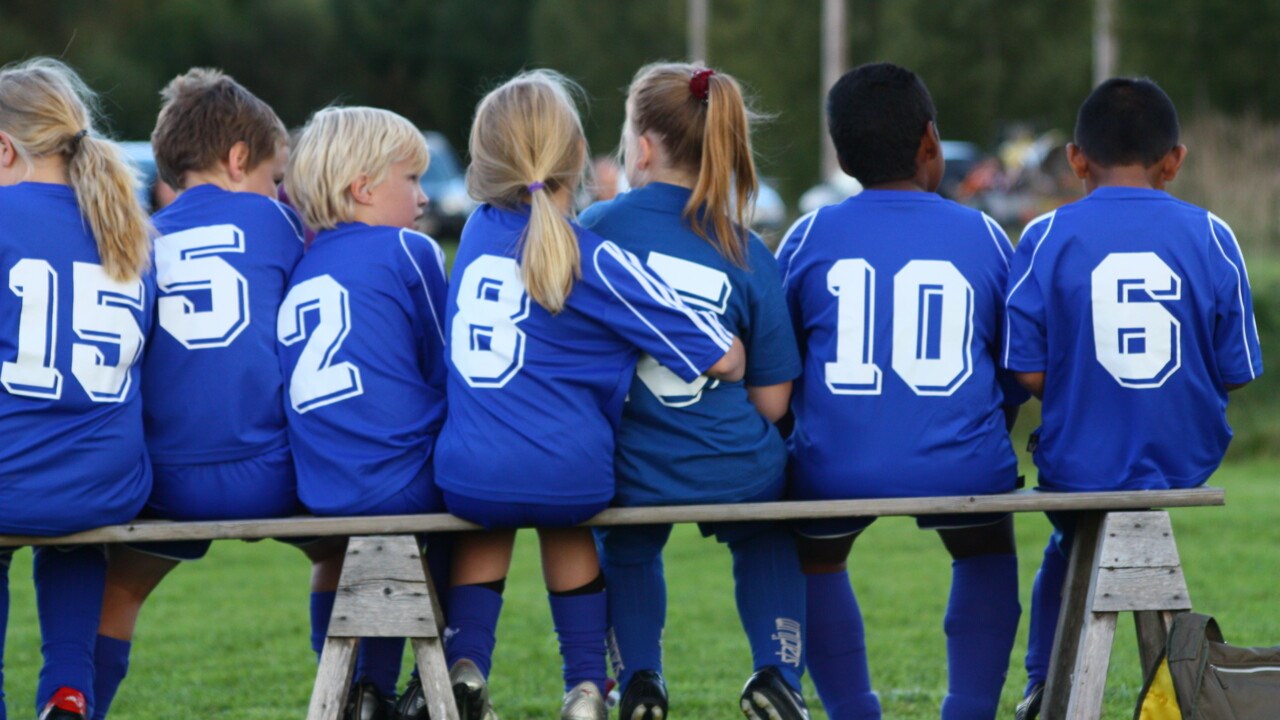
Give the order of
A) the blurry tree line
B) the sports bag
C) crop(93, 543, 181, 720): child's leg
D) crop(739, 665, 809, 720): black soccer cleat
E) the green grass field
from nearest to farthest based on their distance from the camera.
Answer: the sports bag, crop(739, 665, 809, 720): black soccer cleat, crop(93, 543, 181, 720): child's leg, the green grass field, the blurry tree line

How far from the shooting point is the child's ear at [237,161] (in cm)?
426

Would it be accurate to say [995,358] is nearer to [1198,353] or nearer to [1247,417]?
[1198,353]

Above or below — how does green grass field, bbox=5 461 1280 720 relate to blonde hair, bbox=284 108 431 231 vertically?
below

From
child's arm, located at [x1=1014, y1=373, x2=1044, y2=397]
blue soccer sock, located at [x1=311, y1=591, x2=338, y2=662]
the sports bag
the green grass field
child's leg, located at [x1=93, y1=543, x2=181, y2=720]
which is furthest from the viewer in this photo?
the green grass field

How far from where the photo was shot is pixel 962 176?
95.7ft

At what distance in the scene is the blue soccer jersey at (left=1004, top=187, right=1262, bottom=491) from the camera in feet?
13.1

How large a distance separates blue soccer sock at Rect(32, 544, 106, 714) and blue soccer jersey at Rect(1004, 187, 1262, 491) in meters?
2.36

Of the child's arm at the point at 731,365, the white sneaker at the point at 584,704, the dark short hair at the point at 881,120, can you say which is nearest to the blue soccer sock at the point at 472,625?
the white sneaker at the point at 584,704

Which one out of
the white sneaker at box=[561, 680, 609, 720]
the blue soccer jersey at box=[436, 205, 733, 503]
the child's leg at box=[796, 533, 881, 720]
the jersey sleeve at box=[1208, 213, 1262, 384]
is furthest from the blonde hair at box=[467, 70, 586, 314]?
the jersey sleeve at box=[1208, 213, 1262, 384]

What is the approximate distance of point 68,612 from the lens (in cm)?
405

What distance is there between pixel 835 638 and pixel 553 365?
1069 millimetres

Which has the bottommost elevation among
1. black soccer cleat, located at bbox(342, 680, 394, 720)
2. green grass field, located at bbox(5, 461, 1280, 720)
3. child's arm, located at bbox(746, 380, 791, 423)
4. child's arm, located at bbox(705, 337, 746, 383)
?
green grass field, located at bbox(5, 461, 1280, 720)

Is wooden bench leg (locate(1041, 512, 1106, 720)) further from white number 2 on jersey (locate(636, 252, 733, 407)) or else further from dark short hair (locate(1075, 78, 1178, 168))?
white number 2 on jersey (locate(636, 252, 733, 407))

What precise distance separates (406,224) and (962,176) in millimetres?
25801
